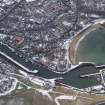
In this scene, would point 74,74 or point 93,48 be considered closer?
point 74,74

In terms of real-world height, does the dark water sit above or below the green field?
below

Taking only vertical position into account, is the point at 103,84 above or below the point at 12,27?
below

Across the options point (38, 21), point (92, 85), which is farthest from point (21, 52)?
point (92, 85)

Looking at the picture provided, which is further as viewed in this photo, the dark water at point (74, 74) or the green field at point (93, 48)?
the green field at point (93, 48)

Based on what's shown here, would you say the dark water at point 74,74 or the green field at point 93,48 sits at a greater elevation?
the green field at point 93,48

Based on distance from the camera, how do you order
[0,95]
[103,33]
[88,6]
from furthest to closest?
1. [88,6]
2. [103,33]
3. [0,95]

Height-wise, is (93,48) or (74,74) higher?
(93,48)

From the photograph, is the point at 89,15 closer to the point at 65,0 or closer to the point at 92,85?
the point at 65,0

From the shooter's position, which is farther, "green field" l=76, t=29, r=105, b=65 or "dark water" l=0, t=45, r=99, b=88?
"green field" l=76, t=29, r=105, b=65
